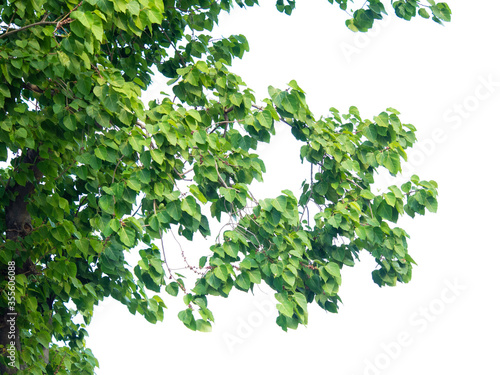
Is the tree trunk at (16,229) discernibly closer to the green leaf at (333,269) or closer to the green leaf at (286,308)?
the green leaf at (286,308)

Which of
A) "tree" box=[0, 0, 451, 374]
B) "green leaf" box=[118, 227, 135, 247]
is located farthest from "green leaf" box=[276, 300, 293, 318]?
"green leaf" box=[118, 227, 135, 247]

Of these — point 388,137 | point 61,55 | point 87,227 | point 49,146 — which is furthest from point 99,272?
point 388,137

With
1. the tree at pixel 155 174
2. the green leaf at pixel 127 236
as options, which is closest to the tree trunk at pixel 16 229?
the tree at pixel 155 174

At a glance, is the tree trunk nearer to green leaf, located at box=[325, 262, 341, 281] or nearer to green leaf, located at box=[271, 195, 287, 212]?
green leaf, located at box=[271, 195, 287, 212]

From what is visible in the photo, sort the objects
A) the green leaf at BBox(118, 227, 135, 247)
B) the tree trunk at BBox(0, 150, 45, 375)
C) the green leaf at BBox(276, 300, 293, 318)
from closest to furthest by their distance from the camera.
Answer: the green leaf at BBox(118, 227, 135, 247) < the green leaf at BBox(276, 300, 293, 318) < the tree trunk at BBox(0, 150, 45, 375)

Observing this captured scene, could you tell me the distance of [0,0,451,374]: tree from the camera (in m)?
5.46

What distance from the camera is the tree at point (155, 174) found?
546cm

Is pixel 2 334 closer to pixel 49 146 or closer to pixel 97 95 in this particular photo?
pixel 49 146

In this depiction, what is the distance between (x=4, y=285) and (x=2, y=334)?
33.8 inches

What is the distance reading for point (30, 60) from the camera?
18.5ft

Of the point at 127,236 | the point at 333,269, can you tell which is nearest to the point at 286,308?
the point at 333,269

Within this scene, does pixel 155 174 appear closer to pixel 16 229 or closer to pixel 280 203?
pixel 280 203

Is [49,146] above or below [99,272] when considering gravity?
above

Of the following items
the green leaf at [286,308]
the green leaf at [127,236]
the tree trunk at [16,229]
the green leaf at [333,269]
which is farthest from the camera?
the tree trunk at [16,229]
